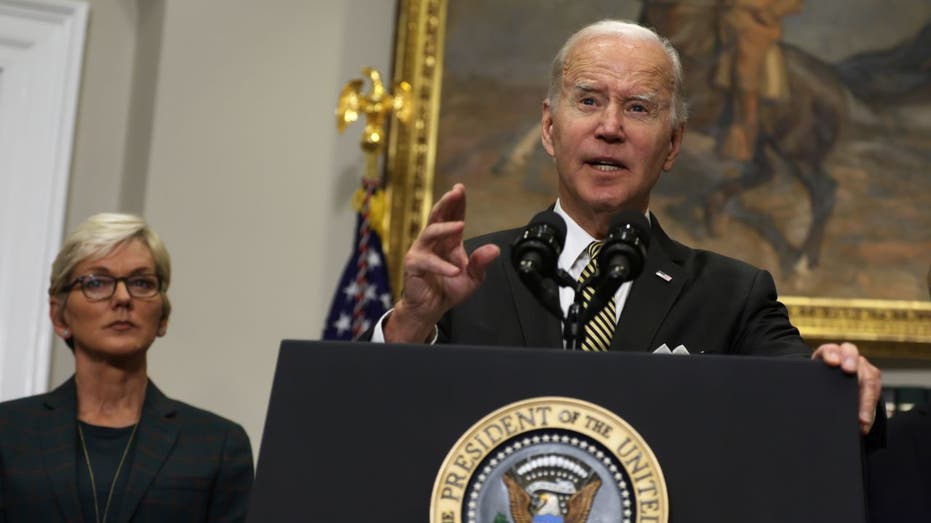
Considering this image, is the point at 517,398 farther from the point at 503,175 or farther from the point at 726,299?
the point at 503,175

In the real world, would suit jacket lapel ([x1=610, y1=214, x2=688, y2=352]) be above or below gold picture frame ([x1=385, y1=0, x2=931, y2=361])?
below

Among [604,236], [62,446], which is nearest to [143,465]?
[62,446]

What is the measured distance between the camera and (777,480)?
199 centimetres

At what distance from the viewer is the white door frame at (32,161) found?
663 centimetres

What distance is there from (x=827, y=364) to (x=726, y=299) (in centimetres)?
79

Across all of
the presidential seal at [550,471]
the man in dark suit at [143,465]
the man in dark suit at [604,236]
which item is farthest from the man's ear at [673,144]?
the man in dark suit at [143,465]

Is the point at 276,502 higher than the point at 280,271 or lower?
lower

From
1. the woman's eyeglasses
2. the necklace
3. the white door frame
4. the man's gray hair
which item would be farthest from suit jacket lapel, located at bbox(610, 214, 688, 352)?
the white door frame

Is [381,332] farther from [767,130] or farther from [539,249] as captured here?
[767,130]

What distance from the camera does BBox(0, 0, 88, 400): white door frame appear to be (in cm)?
663

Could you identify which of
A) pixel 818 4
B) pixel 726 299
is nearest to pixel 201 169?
pixel 818 4

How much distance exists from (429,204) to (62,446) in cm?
312

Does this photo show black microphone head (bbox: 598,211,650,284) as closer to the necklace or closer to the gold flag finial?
the necklace

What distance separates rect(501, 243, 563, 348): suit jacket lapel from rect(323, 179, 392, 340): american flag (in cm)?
377
